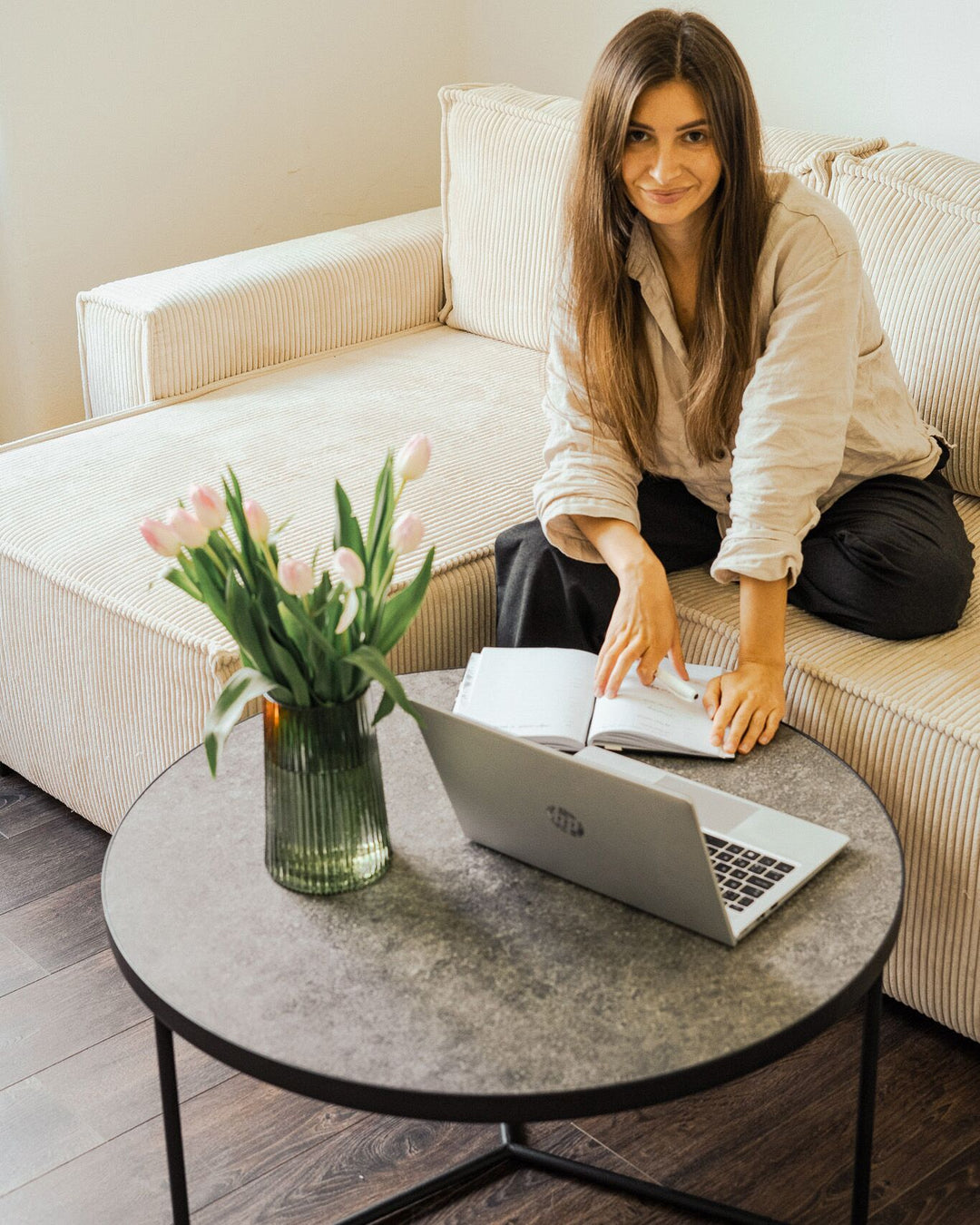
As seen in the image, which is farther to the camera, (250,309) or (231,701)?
(250,309)

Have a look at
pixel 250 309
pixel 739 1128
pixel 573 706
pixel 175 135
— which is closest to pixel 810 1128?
pixel 739 1128

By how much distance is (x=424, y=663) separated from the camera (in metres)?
1.64

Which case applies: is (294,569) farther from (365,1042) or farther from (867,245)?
(867,245)

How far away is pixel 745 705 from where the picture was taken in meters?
1.23

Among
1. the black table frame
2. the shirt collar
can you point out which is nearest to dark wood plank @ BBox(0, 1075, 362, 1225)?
the black table frame

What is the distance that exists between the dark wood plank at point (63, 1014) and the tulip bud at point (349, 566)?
0.73 metres

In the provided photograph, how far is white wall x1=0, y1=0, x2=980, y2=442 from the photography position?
A: 7.17 feet

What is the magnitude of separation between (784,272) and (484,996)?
87 cm

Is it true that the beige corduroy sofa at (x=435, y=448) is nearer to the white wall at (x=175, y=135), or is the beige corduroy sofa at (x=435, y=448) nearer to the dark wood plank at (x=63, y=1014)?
the dark wood plank at (x=63, y=1014)

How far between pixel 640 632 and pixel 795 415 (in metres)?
0.29

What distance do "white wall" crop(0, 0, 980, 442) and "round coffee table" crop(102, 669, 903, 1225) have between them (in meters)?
1.44

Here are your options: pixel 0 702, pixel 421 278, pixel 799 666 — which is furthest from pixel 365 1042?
pixel 421 278

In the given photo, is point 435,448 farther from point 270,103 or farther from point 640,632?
point 270,103

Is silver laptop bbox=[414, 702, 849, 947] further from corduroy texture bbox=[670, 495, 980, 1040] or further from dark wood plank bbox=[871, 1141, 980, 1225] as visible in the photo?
dark wood plank bbox=[871, 1141, 980, 1225]
